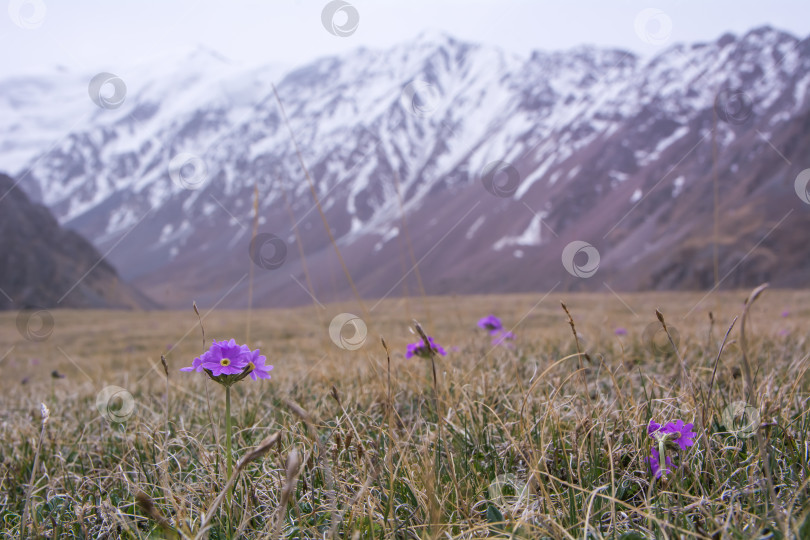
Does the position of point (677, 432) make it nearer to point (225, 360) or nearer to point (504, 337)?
point (225, 360)

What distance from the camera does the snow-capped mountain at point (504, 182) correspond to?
200 ft

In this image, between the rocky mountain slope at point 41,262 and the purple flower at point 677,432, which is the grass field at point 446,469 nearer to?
the purple flower at point 677,432

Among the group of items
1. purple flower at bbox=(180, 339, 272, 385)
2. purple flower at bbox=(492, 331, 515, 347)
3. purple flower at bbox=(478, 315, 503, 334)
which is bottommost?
purple flower at bbox=(492, 331, 515, 347)

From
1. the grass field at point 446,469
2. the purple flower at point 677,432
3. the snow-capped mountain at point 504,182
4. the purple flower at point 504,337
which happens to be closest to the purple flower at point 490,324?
the purple flower at point 504,337

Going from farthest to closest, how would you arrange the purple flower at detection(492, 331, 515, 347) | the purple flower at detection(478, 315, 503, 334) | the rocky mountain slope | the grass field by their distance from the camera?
the rocky mountain slope < the purple flower at detection(478, 315, 503, 334) < the purple flower at detection(492, 331, 515, 347) < the grass field

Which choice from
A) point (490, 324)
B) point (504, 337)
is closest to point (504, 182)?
point (490, 324)

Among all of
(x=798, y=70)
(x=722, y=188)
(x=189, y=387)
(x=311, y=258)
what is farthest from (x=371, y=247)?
(x=189, y=387)

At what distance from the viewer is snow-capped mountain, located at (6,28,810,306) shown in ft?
200

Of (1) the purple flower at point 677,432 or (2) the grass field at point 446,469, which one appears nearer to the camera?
(2) the grass field at point 446,469

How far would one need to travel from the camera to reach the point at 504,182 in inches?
2175

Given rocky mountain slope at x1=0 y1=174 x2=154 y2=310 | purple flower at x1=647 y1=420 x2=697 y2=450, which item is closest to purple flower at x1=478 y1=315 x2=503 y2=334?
purple flower at x1=647 y1=420 x2=697 y2=450

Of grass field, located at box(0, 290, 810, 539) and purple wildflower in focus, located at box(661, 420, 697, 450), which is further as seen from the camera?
purple wildflower in focus, located at box(661, 420, 697, 450)

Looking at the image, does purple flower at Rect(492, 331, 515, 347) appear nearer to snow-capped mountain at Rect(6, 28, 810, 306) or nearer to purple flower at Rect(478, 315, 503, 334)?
purple flower at Rect(478, 315, 503, 334)

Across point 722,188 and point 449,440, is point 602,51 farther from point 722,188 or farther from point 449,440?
point 449,440
